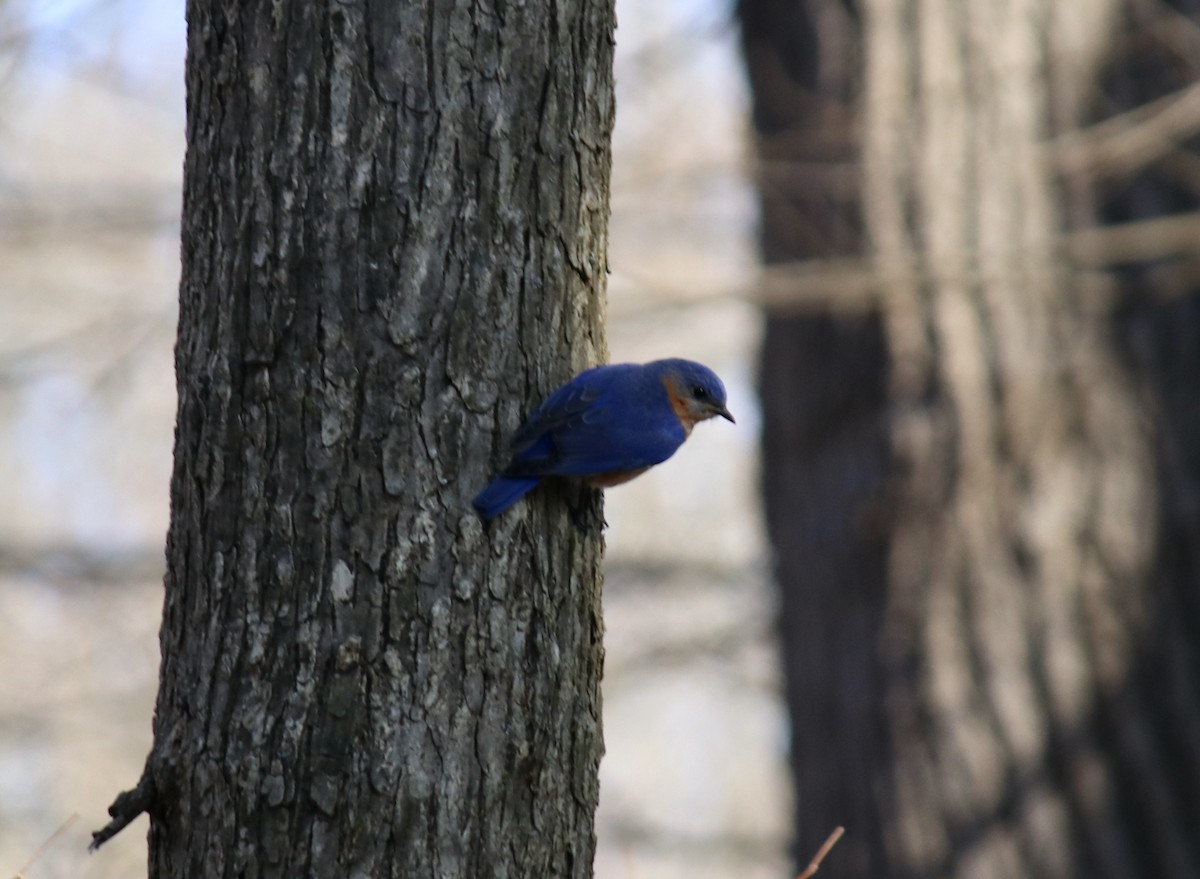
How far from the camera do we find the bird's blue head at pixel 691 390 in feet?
10.00

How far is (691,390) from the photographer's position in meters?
3.12

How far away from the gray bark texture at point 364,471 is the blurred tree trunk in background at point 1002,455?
9.05 ft

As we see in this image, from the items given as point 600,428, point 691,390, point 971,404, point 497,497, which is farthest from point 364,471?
point 971,404

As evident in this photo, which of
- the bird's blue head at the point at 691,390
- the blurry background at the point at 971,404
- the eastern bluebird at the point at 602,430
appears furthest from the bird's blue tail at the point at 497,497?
the blurry background at the point at 971,404

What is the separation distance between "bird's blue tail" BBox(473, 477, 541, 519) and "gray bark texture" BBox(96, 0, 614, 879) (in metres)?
0.03

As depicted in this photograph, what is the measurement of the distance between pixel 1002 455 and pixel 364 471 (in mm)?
3291

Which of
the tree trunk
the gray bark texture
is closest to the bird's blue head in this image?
the gray bark texture

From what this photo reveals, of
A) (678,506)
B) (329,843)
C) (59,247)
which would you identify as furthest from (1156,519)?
(678,506)

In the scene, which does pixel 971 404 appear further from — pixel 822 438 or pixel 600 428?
pixel 600 428

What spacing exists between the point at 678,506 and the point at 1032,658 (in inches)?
333

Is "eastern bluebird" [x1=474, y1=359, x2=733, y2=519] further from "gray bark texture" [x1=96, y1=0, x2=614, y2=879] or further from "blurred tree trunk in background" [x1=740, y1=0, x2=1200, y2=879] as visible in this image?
"blurred tree trunk in background" [x1=740, y1=0, x2=1200, y2=879]

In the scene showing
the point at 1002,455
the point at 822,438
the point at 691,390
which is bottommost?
the point at 691,390

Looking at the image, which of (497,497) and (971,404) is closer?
(497,497)

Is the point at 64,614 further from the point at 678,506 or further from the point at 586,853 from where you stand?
the point at 586,853
